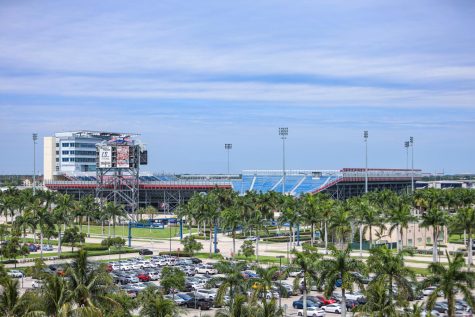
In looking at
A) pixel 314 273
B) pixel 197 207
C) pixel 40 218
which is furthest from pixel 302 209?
pixel 314 273

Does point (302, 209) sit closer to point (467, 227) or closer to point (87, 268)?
point (467, 227)

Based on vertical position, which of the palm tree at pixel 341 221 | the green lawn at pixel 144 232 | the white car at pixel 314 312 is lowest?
the white car at pixel 314 312

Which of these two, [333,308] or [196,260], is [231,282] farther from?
[196,260]

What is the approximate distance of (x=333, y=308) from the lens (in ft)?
216

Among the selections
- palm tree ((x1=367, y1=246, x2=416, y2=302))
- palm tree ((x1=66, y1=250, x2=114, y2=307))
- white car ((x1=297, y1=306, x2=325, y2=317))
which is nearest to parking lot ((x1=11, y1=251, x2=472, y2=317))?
white car ((x1=297, y1=306, x2=325, y2=317))

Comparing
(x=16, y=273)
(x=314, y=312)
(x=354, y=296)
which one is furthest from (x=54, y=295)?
(x=16, y=273)

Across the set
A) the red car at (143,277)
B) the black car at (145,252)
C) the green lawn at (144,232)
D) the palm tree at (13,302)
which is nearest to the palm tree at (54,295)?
the palm tree at (13,302)

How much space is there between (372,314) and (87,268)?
17.0m

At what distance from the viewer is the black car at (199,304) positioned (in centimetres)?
6756

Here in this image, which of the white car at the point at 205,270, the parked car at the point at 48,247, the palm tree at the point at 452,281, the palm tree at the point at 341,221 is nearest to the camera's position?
the palm tree at the point at 452,281

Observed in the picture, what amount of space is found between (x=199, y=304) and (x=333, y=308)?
12.3m

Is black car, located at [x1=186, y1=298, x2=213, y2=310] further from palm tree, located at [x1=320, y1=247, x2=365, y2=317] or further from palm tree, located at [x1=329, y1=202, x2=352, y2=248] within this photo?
palm tree, located at [x1=329, y1=202, x2=352, y2=248]

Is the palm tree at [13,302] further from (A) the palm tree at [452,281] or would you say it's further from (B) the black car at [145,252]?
(B) the black car at [145,252]

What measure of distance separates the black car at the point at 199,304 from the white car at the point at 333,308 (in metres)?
10.6
